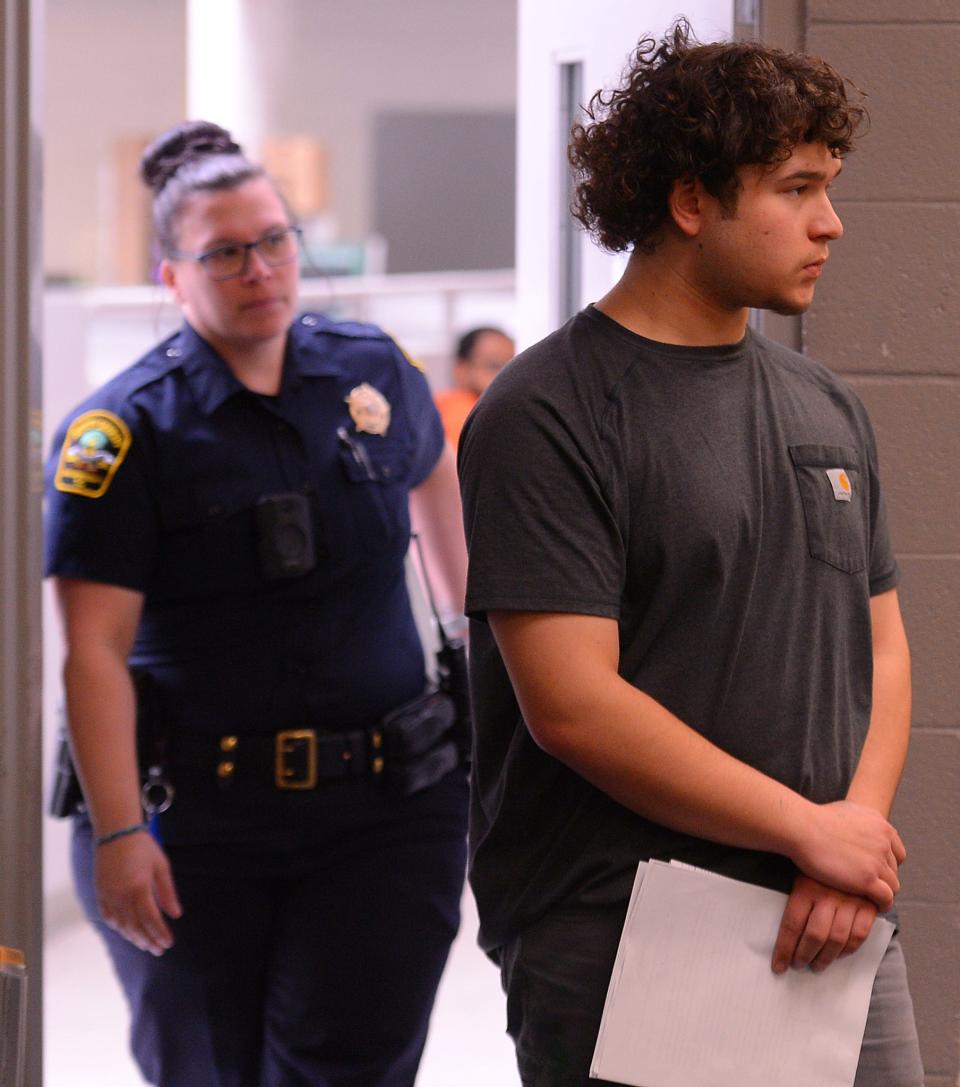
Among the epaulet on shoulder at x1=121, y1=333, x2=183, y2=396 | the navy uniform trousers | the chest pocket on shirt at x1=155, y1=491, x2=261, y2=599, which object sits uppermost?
the epaulet on shoulder at x1=121, y1=333, x2=183, y2=396

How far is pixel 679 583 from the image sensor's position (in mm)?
1218

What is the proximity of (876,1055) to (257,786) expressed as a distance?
844 millimetres

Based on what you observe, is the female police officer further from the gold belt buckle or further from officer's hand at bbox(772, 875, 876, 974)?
officer's hand at bbox(772, 875, 876, 974)

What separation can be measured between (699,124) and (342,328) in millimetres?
940

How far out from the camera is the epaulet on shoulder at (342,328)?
2.07 metres

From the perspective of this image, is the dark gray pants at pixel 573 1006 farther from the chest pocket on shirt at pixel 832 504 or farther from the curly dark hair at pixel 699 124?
the curly dark hair at pixel 699 124

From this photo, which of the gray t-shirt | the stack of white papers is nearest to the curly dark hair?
the gray t-shirt

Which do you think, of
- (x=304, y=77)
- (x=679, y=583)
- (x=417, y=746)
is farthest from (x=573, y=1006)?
(x=304, y=77)

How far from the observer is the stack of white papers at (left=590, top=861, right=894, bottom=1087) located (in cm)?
123

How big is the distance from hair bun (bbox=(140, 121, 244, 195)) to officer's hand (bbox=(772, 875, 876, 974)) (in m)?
1.35

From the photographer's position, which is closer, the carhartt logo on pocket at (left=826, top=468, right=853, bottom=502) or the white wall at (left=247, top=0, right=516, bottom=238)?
the carhartt logo on pocket at (left=826, top=468, right=853, bottom=502)

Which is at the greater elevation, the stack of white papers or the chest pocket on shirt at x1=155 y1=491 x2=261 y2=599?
the chest pocket on shirt at x1=155 y1=491 x2=261 y2=599

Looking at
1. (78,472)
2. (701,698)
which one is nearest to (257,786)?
(78,472)

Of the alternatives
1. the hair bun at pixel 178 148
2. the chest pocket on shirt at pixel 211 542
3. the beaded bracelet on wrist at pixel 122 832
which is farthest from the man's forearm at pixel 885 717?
the hair bun at pixel 178 148
